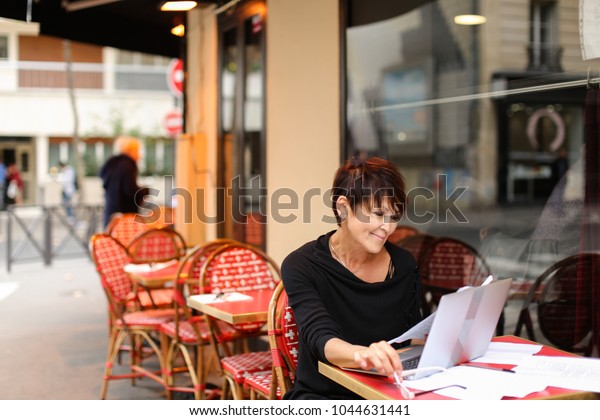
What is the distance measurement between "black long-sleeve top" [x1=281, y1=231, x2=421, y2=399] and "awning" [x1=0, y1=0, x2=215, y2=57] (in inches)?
183

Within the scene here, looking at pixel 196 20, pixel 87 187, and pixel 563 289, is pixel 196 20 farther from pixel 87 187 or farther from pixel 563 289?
pixel 87 187

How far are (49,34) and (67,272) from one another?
458 cm

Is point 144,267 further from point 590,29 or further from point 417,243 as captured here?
point 590,29

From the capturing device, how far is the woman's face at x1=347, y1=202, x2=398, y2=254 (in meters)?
2.37

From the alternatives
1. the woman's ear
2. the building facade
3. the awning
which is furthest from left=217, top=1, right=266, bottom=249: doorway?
the building facade

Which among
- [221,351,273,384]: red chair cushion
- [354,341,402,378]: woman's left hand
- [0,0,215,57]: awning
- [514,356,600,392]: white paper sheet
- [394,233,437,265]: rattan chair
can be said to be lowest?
[221,351,273,384]: red chair cushion

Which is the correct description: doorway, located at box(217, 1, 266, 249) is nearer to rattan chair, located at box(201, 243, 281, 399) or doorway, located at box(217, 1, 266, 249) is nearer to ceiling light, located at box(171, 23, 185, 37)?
rattan chair, located at box(201, 243, 281, 399)

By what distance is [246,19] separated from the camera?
595 centimetres

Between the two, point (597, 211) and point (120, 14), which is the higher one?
point (120, 14)

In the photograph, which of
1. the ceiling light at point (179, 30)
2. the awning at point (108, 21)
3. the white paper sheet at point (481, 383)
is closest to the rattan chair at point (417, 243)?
the white paper sheet at point (481, 383)

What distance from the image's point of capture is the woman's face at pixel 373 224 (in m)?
2.37

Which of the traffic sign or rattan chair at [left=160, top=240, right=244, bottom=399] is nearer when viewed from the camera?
rattan chair at [left=160, top=240, right=244, bottom=399]

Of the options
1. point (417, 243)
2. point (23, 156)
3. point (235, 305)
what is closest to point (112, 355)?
point (235, 305)

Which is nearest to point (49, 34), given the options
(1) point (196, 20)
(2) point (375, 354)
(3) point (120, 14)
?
(3) point (120, 14)
